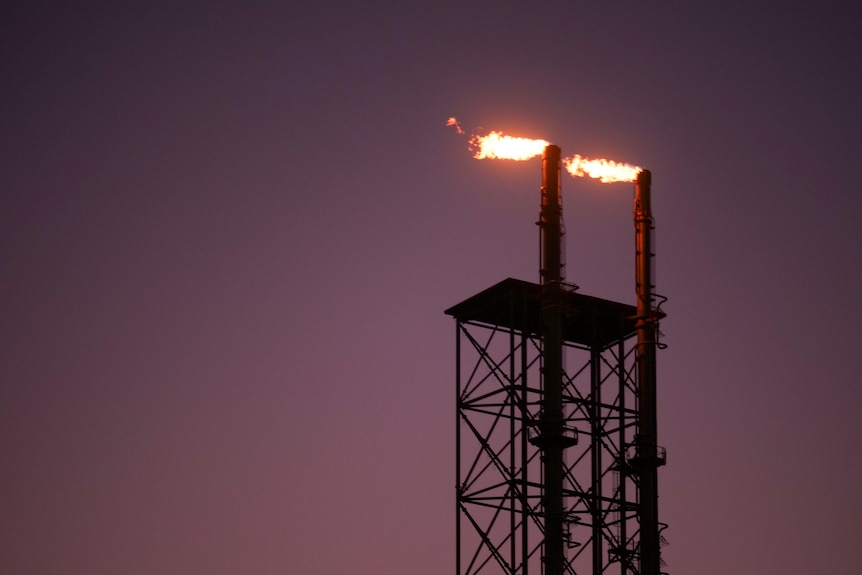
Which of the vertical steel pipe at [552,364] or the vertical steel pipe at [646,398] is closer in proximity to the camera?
the vertical steel pipe at [552,364]

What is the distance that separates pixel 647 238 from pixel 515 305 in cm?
645

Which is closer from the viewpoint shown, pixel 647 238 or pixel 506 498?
pixel 506 498

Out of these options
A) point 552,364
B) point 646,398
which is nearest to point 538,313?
point 552,364

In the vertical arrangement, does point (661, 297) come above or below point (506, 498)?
above

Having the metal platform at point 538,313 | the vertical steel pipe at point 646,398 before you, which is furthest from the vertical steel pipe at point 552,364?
the vertical steel pipe at point 646,398

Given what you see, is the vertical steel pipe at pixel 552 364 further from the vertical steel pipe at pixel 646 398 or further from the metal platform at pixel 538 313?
the vertical steel pipe at pixel 646 398

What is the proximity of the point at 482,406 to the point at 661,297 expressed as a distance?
791 centimetres

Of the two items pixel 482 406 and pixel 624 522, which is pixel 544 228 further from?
pixel 624 522

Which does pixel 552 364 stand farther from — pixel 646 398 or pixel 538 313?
pixel 646 398

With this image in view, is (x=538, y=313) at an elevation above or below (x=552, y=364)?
above

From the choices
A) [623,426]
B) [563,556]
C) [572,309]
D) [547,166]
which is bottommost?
[563,556]

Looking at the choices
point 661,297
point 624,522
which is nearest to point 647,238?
point 661,297

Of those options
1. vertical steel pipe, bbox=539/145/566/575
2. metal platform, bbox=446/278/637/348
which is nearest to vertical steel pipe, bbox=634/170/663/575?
metal platform, bbox=446/278/637/348

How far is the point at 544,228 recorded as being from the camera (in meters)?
59.4
